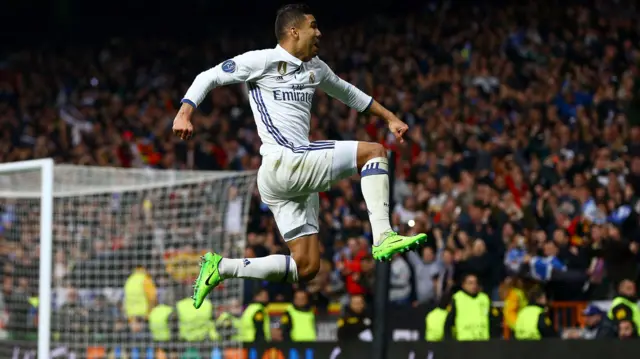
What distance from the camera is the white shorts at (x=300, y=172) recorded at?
7371 millimetres

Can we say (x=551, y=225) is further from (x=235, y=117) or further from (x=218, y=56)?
(x=218, y=56)

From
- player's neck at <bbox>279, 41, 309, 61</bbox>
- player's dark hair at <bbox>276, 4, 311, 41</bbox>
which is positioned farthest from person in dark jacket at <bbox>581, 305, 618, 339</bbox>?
player's dark hair at <bbox>276, 4, 311, 41</bbox>

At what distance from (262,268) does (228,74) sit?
128 centimetres

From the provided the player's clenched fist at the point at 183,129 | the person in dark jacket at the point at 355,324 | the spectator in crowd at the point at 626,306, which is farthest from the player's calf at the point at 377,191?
the person in dark jacket at the point at 355,324

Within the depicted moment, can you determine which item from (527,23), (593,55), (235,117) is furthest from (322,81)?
(235,117)

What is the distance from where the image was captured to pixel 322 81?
25.4 ft

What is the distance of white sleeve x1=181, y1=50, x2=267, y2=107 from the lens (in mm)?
7277

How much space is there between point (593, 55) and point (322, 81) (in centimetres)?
1106

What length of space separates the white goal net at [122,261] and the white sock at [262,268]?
17.8 ft

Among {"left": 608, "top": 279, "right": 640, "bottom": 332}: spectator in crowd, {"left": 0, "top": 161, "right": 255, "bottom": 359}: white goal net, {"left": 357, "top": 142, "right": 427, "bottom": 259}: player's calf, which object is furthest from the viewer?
{"left": 0, "top": 161, "right": 255, "bottom": 359}: white goal net

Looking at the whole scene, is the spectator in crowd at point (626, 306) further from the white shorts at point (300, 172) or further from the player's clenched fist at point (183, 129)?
the player's clenched fist at point (183, 129)

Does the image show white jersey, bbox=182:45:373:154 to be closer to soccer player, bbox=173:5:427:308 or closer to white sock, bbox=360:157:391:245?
soccer player, bbox=173:5:427:308

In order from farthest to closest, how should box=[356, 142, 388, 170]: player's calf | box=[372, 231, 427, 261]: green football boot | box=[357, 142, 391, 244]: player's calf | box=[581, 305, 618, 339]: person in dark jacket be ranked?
box=[581, 305, 618, 339]: person in dark jacket < box=[356, 142, 388, 170]: player's calf < box=[357, 142, 391, 244]: player's calf < box=[372, 231, 427, 261]: green football boot

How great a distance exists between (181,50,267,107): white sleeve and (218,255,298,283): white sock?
1113 millimetres
